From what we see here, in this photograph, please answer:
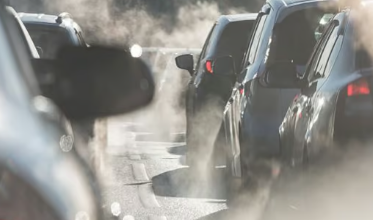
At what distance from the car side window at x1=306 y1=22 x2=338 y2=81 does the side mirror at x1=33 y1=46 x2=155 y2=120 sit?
3.06m

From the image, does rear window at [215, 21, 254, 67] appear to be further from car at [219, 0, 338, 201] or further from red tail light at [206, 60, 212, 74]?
car at [219, 0, 338, 201]

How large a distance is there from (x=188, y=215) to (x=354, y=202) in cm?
416

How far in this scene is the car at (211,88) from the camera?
1184 centimetres

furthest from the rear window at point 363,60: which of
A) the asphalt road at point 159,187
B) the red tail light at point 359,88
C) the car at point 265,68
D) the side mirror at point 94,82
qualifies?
the car at point 265,68

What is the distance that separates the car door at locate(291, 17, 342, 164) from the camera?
5.95 metres

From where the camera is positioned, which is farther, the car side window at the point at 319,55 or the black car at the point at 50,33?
the black car at the point at 50,33

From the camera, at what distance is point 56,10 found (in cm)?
3825

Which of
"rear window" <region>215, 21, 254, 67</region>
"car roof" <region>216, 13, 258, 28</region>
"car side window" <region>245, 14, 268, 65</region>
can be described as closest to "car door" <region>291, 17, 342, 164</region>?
"car side window" <region>245, 14, 268, 65</region>

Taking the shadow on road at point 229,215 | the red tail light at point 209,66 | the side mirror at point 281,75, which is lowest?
the shadow on road at point 229,215

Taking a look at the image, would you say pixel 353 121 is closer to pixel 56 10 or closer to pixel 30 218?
pixel 30 218

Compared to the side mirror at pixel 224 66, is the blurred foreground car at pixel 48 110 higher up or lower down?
lower down

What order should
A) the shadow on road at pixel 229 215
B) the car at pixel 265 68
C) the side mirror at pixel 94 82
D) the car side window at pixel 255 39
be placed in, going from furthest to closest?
the car side window at pixel 255 39 → the shadow on road at pixel 229 215 → the car at pixel 265 68 → the side mirror at pixel 94 82

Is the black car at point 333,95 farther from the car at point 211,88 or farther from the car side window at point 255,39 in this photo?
the car at point 211,88

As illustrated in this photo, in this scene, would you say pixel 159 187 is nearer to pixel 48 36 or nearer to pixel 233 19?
pixel 233 19
